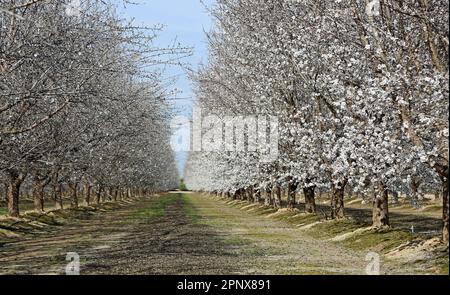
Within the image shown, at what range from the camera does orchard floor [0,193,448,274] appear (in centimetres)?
1806

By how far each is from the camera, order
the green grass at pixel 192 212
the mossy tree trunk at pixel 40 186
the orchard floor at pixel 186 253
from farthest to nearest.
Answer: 1. the green grass at pixel 192 212
2. the mossy tree trunk at pixel 40 186
3. the orchard floor at pixel 186 253

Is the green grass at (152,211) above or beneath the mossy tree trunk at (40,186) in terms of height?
beneath

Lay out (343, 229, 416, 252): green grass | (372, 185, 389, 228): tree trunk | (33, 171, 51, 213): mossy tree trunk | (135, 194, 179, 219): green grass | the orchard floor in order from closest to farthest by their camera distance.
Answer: the orchard floor
(343, 229, 416, 252): green grass
(372, 185, 389, 228): tree trunk
(33, 171, 51, 213): mossy tree trunk
(135, 194, 179, 219): green grass

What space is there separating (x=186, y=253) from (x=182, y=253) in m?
0.15

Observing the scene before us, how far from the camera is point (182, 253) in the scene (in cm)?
2273

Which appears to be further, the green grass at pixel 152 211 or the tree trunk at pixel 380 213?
the green grass at pixel 152 211

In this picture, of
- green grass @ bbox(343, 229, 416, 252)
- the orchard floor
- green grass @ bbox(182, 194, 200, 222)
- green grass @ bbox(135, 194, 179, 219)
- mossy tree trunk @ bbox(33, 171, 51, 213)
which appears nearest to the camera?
the orchard floor

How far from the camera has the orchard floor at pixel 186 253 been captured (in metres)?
18.1

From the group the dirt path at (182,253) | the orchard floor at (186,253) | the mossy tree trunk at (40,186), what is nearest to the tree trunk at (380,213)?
the orchard floor at (186,253)

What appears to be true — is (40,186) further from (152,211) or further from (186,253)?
(186,253)

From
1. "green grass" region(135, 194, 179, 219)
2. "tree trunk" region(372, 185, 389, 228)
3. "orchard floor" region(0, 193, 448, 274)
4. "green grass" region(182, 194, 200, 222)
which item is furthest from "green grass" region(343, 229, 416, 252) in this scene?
"green grass" region(135, 194, 179, 219)

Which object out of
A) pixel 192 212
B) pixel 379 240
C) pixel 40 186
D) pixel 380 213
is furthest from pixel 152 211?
pixel 379 240

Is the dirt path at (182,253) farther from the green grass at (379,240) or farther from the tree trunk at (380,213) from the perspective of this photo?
the tree trunk at (380,213)

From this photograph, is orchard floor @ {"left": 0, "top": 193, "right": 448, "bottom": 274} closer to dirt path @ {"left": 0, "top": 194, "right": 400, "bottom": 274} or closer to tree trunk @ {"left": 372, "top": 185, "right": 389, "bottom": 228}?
dirt path @ {"left": 0, "top": 194, "right": 400, "bottom": 274}
